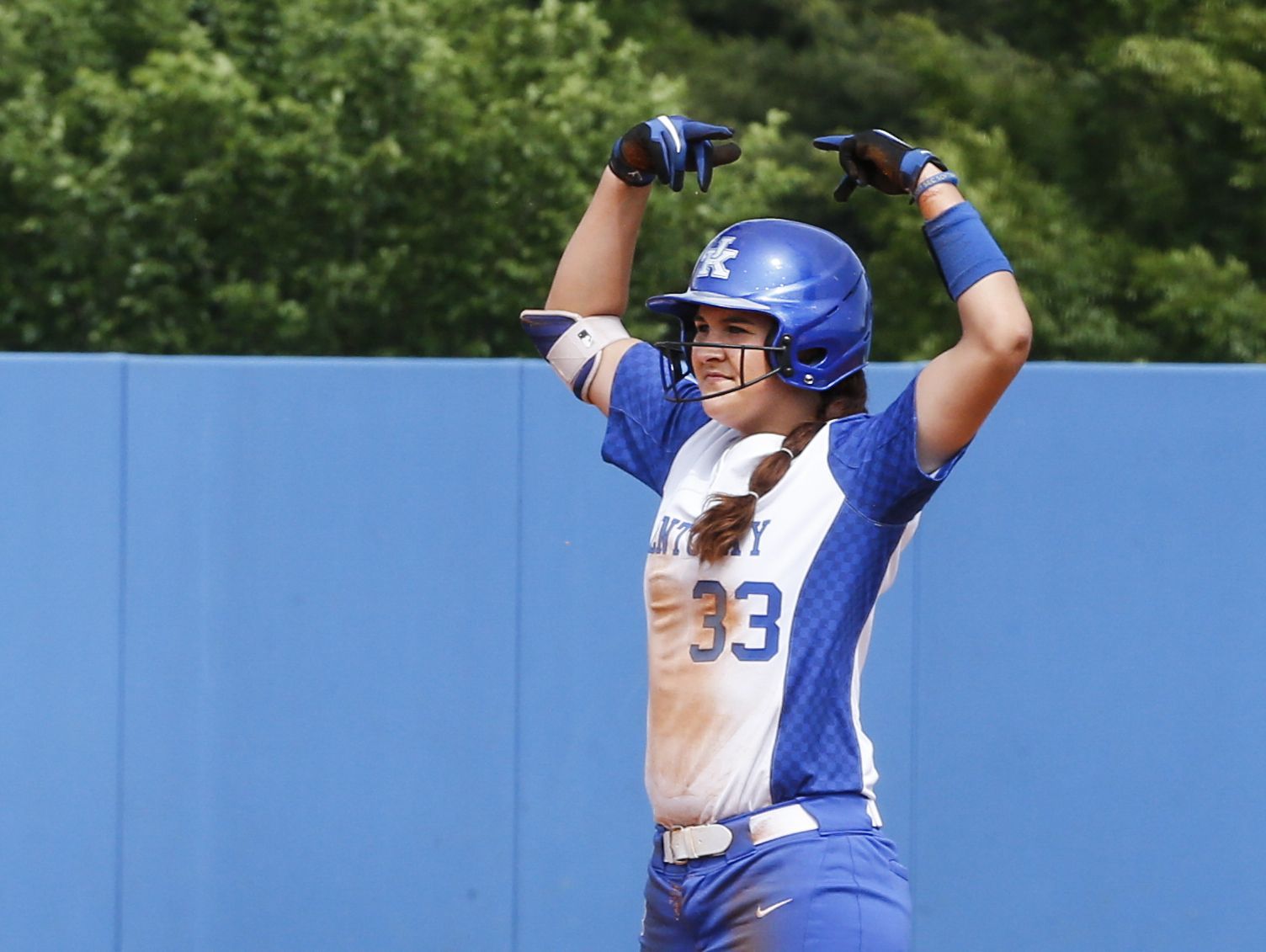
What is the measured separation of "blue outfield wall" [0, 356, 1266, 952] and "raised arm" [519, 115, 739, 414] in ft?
3.64

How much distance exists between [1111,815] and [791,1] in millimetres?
12683

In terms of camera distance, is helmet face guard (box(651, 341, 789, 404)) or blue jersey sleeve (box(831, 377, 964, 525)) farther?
helmet face guard (box(651, 341, 789, 404))

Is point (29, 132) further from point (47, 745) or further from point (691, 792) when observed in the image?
point (691, 792)

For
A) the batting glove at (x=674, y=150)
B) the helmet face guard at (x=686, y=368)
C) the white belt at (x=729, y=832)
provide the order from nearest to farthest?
the white belt at (x=729, y=832) < the helmet face guard at (x=686, y=368) < the batting glove at (x=674, y=150)

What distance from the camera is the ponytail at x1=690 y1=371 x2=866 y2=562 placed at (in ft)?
8.91

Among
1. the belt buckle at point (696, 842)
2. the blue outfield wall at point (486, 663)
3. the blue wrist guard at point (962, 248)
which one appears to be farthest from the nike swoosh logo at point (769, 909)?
the blue outfield wall at point (486, 663)

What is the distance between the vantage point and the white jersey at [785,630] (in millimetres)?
2680

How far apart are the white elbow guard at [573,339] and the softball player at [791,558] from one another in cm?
30

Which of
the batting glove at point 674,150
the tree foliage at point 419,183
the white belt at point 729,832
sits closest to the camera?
the white belt at point 729,832

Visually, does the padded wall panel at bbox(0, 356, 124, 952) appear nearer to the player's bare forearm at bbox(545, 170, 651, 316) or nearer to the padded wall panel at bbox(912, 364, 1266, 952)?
the player's bare forearm at bbox(545, 170, 651, 316)

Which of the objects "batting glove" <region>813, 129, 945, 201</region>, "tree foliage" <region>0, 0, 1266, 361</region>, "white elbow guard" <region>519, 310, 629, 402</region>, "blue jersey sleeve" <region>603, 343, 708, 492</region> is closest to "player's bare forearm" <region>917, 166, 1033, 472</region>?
"batting glove" <region>813, 129, 945, 201</region>

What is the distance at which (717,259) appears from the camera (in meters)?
2.89

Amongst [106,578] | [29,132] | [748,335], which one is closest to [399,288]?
[29,132]

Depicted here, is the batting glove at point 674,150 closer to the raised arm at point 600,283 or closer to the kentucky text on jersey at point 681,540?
the raised arm at point 600,283
